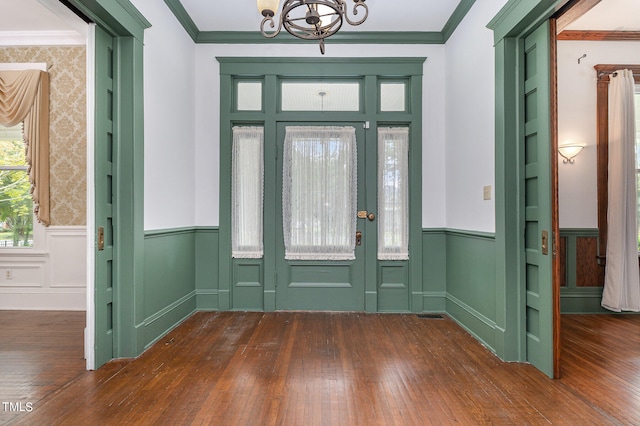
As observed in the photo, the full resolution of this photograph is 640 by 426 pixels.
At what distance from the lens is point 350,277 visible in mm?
3963

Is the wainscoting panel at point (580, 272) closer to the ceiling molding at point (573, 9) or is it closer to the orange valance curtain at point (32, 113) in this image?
the ceiling molding at point (573, 9)

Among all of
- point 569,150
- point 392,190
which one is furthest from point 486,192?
point 569,150

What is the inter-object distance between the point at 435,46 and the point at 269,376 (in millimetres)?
3765

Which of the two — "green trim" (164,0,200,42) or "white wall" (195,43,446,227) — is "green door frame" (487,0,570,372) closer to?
"white wall" (195,43,446,227)

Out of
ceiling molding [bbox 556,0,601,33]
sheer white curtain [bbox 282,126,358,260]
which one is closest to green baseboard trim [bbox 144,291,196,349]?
sheer white curtain [bbox 282,126,358,260]

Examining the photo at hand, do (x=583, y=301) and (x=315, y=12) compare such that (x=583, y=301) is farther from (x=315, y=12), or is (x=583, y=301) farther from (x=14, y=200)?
(x=14, y=200)

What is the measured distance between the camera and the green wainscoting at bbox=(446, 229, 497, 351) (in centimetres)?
Result: 290

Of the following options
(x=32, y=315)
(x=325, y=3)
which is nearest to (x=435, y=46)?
(x=325, y=3)

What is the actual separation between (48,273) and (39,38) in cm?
266

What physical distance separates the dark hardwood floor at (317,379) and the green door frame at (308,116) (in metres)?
0.67

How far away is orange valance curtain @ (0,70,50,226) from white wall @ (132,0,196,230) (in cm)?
165

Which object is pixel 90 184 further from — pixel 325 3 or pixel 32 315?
pixel 32 315

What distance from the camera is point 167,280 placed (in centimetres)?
327

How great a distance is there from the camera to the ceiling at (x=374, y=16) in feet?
11.0
